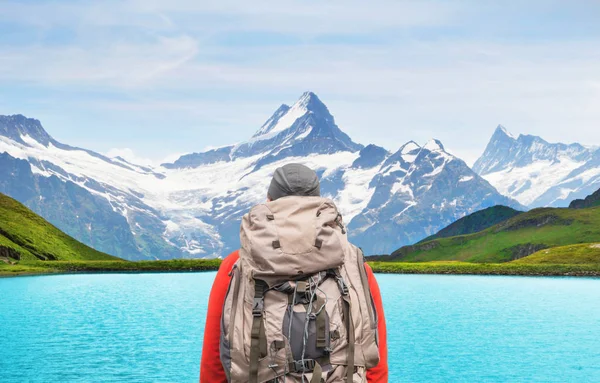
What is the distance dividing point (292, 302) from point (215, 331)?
1.14 metres

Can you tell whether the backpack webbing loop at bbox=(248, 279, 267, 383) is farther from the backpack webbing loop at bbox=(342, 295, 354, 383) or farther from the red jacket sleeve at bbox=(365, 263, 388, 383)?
the red jacket sleeve at bbox=(365, 263, 388, 383)

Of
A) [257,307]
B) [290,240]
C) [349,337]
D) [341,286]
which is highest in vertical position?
[290,240]

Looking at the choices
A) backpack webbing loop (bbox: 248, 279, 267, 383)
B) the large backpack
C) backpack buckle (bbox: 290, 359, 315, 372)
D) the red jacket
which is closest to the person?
the red jacket

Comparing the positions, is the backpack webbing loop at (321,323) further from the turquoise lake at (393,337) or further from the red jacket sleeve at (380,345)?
the turquoise lake at (393,337)

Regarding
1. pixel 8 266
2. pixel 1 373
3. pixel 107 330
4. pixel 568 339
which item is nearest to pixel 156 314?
pixel 107 330

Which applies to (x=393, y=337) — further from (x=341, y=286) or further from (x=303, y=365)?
(x=303, y=365)

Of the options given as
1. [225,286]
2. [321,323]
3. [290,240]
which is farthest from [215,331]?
[290,240]

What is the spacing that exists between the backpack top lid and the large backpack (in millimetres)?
12

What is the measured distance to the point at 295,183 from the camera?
8422 millimetres

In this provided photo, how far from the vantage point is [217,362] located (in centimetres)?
854

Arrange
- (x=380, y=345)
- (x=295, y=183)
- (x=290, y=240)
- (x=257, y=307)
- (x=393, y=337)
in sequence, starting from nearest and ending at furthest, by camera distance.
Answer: (x=290, y=240), (x=257, y=307), (x=295, y=183), (x=380, y=345), (x=393, y=337)

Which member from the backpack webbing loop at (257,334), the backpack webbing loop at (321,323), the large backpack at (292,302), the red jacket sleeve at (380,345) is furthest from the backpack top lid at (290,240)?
the red jacket sleeve at (380,345)

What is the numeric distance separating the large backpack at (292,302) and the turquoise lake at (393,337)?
134ft

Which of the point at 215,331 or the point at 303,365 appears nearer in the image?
the point at 303,365
